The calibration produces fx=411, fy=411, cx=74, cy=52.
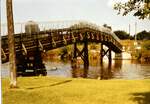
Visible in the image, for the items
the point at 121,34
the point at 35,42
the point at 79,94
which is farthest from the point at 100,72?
the point at 121,34

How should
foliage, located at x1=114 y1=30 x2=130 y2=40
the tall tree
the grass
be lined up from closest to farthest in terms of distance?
the grass → the tall tree → foliage, located at x1=114 y1=30 x2=130 y2=40

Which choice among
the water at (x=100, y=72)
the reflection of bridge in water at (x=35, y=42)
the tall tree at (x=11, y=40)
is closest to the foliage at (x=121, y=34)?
the water at (x=100, y=72)

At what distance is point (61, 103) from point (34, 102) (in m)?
1.35

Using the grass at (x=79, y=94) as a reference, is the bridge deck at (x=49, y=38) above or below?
above

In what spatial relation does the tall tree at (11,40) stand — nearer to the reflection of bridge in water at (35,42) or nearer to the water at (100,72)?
the reflection of bridge in water at (35,42)

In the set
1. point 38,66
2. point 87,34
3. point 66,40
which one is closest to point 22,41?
point 38,66

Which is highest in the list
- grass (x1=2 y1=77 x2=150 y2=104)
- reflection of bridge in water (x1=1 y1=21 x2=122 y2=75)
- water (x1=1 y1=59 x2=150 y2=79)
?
reflection of bridge in water (x1=1 y1=21 x2=122 y2=75)

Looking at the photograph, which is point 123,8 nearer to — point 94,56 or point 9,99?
point 9,99

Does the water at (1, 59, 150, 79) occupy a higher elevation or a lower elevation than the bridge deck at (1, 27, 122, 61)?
lower

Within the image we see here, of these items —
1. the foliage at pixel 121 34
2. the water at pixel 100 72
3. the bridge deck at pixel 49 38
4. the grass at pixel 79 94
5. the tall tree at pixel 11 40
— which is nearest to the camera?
the grass at pixel 79 94

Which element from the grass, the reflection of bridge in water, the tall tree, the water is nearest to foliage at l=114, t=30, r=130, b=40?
the water

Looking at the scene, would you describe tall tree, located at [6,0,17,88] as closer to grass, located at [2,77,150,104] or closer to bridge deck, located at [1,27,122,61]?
grass, located at [2,77,150,104]

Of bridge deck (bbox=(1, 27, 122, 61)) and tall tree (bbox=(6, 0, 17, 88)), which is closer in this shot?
tall tree (bbox=(6, 0, 17, 88))

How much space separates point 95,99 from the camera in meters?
21.6
